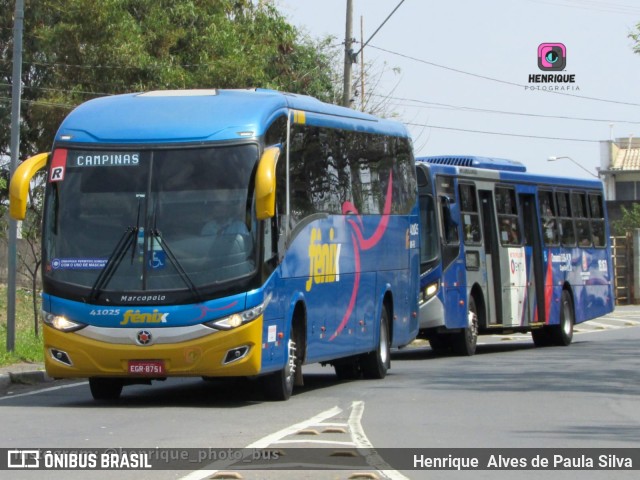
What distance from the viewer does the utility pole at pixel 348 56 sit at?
30.3m

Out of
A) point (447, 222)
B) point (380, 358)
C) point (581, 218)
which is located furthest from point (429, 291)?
point (581, 218)

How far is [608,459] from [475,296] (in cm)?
1495

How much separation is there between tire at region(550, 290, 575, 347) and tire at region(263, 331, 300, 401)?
537 inches

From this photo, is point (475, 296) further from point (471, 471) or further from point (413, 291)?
point (471, 471)

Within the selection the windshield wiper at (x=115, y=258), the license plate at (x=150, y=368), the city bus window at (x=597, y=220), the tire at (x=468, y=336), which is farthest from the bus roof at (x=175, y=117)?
the city bus window at (x=597, y=220)

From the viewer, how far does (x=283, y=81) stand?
4559 centimetres

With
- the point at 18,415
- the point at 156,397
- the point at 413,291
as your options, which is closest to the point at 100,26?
the point at 413,291

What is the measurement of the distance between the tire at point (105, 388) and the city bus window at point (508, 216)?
11845 millimetres

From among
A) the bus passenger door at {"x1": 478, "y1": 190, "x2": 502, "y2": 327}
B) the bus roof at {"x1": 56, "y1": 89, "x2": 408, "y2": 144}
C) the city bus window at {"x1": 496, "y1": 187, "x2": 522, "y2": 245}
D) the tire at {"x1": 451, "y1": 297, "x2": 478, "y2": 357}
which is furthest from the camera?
the city bus window at {"x1": 496, "y1": 187, "x2": 522, "y2": 245}

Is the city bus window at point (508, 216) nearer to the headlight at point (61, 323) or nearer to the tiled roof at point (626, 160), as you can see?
the headlight at point (61, 323)

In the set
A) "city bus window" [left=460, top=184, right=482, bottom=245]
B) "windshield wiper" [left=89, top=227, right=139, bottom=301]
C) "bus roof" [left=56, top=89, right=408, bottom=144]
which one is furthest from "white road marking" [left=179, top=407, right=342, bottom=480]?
"city bus window" [left=460, top=184, right=482, bottom=245]

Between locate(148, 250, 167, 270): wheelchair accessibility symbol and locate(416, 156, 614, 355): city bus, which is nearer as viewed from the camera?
locate(148, 250, 167, 270): wheelchair accessibility symbol

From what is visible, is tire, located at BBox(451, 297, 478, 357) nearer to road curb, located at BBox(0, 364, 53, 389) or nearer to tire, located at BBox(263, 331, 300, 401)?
road curb, located at BBox(0, 364, 53, 389)

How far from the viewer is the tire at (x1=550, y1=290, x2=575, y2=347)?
1144 inches
